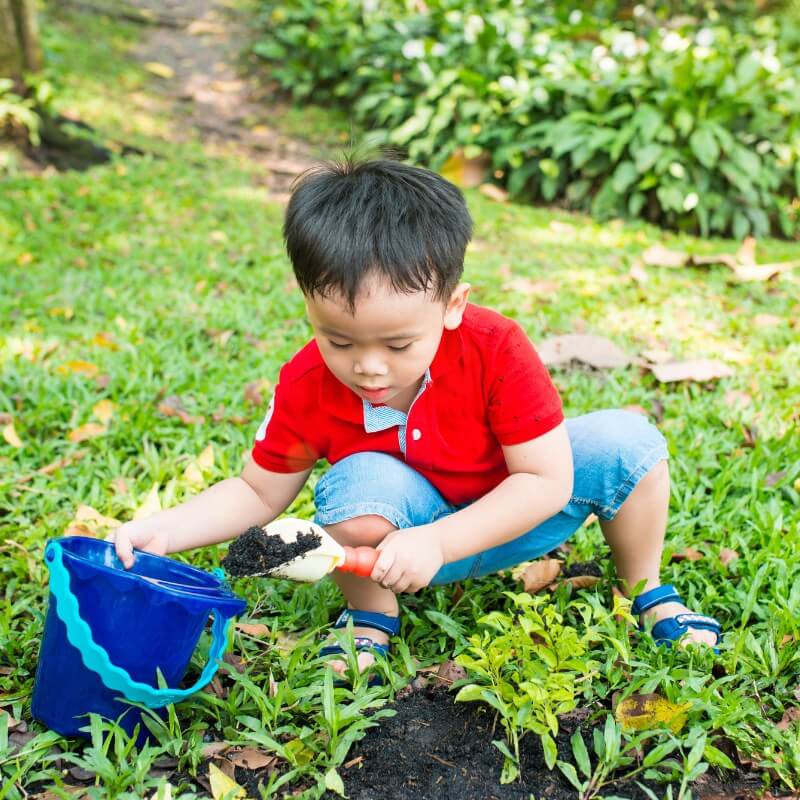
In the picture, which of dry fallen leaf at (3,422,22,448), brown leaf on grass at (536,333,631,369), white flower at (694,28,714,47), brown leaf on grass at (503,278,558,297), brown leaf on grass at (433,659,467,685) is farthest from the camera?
white flower at (694,28,714,47)

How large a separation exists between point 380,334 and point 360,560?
1.35 ft

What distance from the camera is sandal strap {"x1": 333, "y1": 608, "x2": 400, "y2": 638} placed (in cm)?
190

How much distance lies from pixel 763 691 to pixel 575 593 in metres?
0.49

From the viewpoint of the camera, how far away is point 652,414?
2996 millimetres

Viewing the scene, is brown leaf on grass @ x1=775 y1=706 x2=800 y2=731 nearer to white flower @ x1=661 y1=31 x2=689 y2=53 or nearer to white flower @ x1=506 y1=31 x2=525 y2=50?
white flower @ x1=661 y1=31 x2=689 y2=53

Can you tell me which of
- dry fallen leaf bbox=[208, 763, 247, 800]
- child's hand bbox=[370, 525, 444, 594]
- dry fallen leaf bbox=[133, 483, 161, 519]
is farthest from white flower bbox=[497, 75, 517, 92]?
dry fallen leaf bbox=[208, 763, 247, 800]

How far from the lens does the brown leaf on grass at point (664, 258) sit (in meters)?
4.55

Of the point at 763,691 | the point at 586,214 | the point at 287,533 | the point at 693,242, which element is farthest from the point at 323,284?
the point at 586,214

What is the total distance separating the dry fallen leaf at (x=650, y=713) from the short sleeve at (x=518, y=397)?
539 mm

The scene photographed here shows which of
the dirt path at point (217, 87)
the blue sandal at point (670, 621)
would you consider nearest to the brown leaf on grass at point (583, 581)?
the blue sandal at point (670, 621)

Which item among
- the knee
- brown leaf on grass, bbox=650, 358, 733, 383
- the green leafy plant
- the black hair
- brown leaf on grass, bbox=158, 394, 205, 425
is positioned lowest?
brown leaf on grass, bbox=650, 358, 733, 383

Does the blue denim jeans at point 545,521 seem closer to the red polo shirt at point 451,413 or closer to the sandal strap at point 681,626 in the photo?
the red polo shirt at point 451,413

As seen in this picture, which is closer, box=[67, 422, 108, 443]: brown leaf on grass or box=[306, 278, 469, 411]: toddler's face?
box=[306, 278, 469, 411]: toddler's face

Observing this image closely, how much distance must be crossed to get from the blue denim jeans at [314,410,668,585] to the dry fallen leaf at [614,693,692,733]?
408 millimetres
